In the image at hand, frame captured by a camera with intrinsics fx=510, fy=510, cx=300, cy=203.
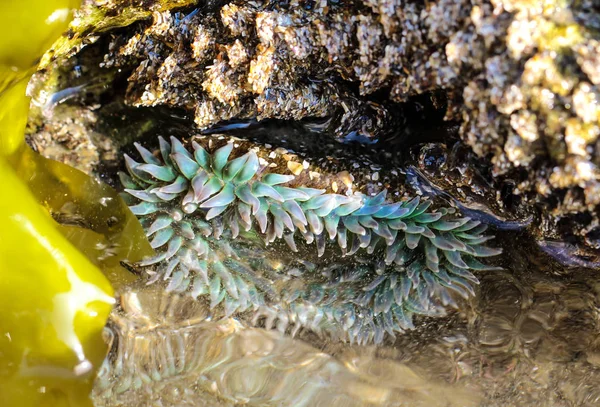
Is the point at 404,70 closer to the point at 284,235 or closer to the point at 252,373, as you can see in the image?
the point at 284,235

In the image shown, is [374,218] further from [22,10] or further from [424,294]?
[22,10]

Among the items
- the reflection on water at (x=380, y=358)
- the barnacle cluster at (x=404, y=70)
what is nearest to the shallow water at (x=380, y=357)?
the reflection on water at (x=380, y=358)

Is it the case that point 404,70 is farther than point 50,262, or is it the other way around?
point 50,262

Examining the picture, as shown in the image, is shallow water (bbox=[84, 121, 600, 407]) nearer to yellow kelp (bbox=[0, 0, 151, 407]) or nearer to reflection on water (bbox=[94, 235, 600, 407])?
reflection on water (bbox=[94, 235, 600, 407])

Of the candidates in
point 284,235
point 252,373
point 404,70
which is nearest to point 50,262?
point 284,235

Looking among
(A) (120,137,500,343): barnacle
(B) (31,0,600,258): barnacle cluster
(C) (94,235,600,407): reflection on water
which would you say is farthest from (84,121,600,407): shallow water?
(B) (31,0,600,258): barnacle cluster

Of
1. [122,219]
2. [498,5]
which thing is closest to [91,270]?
[122,219]
